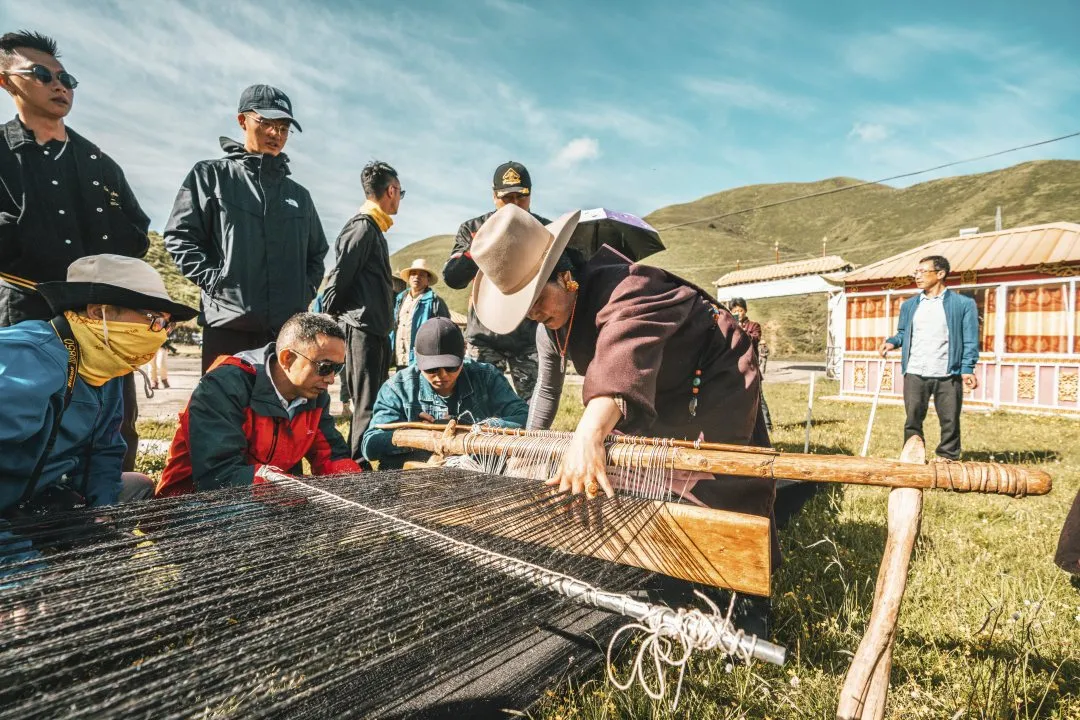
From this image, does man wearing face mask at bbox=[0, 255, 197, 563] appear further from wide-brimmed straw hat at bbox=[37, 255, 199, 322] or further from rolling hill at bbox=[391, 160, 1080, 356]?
rolling hill at bbox=[391, 160, 1080, 356]

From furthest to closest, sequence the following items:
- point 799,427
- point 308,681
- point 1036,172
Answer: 1. point 1036,172
2. point 799,427
3. point 308,681

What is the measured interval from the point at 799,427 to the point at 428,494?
8.07m

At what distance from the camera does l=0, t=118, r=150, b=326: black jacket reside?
9.41 ft

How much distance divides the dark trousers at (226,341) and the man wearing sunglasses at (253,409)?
2.21 ft

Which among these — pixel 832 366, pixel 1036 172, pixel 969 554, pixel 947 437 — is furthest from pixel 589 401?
pixel 1036 172

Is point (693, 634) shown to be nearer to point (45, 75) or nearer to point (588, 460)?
point (588, 460)

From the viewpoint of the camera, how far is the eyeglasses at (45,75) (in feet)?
9.50

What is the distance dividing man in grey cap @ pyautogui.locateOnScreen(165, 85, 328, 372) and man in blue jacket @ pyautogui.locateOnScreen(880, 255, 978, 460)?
6.15m

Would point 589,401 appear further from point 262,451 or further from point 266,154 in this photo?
point 266,154

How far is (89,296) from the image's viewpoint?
84.2 inches

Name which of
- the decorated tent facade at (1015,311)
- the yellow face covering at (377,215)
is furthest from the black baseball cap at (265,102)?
the decorated tent facade at (1015,311)

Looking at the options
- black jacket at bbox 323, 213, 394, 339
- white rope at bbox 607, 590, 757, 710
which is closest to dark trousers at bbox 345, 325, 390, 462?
black jacket at bbox 323, 213, 394, 339

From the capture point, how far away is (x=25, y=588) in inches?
49.0

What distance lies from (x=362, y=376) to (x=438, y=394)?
0.63 metres
